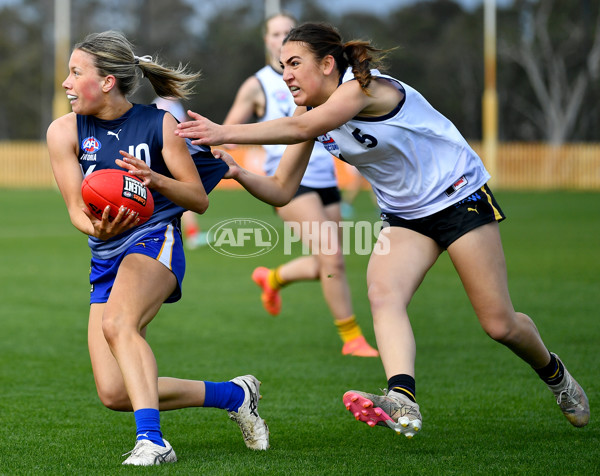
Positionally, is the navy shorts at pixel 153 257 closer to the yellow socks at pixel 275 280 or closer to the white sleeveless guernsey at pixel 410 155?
the white sleeveless guernsey at pixel 410 155

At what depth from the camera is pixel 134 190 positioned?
419cm

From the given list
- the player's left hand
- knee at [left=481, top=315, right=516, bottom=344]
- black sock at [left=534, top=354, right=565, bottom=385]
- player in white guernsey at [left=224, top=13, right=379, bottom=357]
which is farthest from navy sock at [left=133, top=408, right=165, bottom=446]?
player in white guernsey at [left=224, top=13, right=379, bottom=357]

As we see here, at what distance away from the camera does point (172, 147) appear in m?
4.45

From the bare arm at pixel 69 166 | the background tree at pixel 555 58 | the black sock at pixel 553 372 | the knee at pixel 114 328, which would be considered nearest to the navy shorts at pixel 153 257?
the bare arm at pixel 69 166

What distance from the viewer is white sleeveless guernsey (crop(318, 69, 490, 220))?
14.9 feet

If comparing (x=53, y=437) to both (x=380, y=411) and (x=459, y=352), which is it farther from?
(x=459, y=352)

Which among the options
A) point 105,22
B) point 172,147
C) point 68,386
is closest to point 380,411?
point 172,147

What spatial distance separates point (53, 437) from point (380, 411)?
175 centimetres

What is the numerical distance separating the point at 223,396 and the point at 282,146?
3.53 m

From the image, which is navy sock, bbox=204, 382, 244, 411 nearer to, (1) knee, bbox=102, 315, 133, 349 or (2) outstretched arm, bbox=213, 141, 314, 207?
(1) knee, bbox=102, 315, 133, 349

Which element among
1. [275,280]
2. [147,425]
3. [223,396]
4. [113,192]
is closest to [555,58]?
[275,280]

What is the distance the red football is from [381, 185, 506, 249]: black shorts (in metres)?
1.36

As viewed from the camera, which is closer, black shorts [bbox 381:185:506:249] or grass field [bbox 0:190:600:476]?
grass field [bbox 0:190:600:476]

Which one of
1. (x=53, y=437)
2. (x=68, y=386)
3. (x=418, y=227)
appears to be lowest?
(x=68, y=386)
